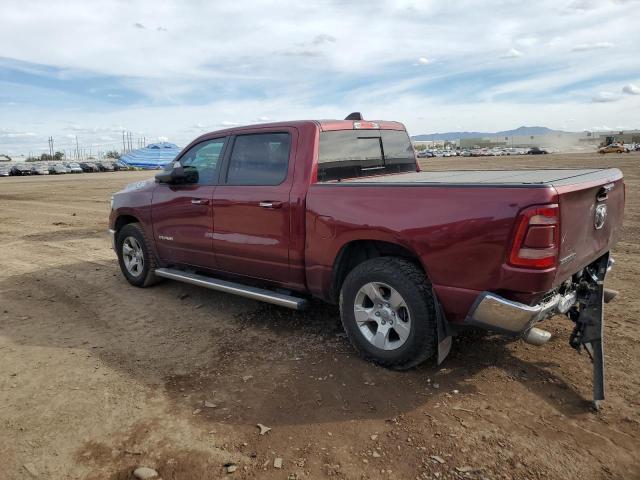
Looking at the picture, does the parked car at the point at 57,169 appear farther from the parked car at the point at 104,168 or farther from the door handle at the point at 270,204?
the door handle at the point at 270,204

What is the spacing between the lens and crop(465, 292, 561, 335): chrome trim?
10.1ft

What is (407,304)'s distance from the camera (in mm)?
3543

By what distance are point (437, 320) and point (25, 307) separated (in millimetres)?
4599

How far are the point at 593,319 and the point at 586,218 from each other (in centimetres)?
77

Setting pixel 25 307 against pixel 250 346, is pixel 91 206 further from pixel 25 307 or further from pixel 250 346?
pixel 250 346

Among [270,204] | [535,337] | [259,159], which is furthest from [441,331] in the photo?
[259,159]

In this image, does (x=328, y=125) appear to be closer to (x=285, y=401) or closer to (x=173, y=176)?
(x=173, y=176)

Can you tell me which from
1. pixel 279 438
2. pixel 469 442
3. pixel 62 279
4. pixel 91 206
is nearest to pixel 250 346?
pixel 279 438

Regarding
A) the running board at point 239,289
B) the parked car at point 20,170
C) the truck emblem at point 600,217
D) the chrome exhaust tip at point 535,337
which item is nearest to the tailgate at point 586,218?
the truck emblem at point 600,217

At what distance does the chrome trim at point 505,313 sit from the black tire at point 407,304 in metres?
0.35

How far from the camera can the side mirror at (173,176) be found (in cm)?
518

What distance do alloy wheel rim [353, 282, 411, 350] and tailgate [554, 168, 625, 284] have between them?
108cm

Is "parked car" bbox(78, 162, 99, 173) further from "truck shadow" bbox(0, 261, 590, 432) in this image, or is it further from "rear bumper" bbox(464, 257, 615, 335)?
"rear bumper" bbox(464, 257, 615, 335)

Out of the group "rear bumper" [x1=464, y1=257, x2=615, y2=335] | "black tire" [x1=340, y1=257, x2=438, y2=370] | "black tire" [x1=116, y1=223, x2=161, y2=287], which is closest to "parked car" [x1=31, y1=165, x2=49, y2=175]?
"black tire" [x1=116, y1=223, x2=161, y2=287]
